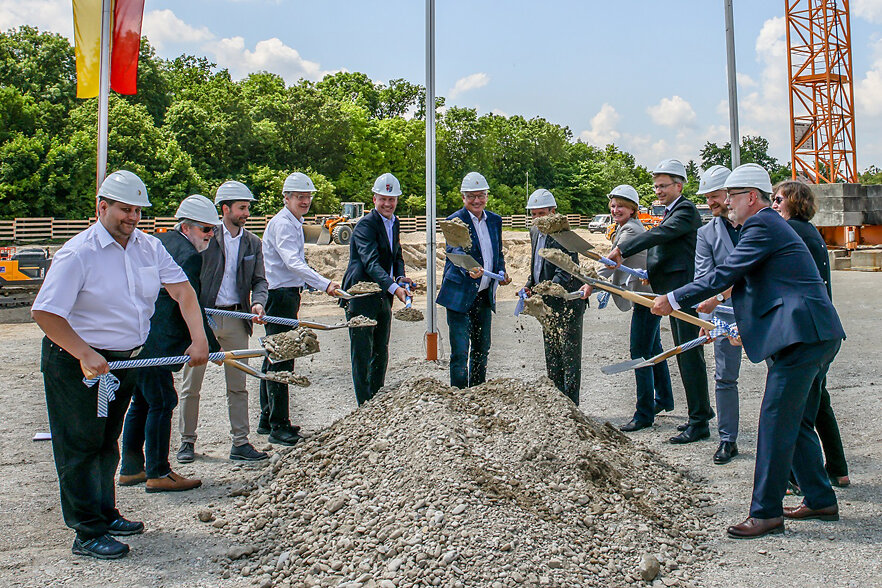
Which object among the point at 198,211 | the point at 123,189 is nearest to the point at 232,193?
the point at 198,211

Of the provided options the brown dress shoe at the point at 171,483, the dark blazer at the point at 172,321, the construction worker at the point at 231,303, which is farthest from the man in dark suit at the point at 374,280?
the brown dress shoe at the point at 171,483

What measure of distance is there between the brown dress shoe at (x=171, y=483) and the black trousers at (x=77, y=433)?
908 millimetres

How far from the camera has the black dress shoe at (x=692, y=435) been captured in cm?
583

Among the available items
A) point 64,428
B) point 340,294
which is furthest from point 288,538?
point 340,294

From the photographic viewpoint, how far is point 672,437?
5.98 m

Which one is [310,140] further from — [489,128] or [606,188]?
[606,188]

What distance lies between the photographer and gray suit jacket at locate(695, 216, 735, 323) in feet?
17.0

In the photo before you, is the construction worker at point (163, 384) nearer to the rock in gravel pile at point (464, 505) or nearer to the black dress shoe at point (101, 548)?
the rock in gravel pile at point (464, 505)

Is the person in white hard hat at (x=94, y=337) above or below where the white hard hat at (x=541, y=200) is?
below

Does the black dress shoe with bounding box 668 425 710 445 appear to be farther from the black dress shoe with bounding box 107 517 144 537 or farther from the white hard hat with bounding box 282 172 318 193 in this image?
the black dress shoe with bounding box 107 517 144 537

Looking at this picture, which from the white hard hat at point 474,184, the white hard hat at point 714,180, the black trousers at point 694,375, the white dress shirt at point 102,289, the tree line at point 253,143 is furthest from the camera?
the tree line at point 253,143

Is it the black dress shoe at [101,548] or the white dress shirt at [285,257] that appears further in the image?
the white dress shirt at [285,257]

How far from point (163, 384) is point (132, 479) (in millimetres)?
702

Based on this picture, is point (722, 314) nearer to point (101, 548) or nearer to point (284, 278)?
point (284, 278)
